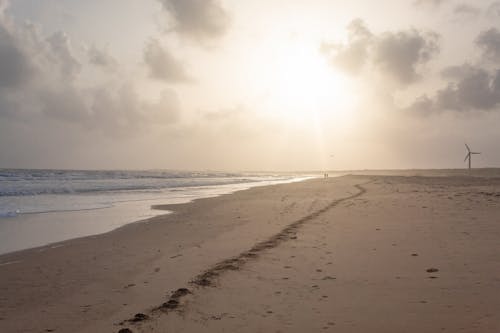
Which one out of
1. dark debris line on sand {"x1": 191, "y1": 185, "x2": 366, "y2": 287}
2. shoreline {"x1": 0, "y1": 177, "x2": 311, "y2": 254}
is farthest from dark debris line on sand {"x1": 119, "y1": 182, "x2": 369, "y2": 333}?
shoreline {"x1": 0, "y1": 177, "x2": 311, "y2": 254}

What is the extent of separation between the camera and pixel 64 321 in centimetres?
470

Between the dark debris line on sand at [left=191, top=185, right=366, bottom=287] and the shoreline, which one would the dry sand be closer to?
the dark debris line on sand at [left=191, top=185, right=366, bottom=287]

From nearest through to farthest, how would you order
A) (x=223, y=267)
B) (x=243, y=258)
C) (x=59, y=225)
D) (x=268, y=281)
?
(x=268, y=281), (x=223, y=267), (x=243, y=258), (x=59, y=225)

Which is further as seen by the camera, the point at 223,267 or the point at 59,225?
the point at 59,225

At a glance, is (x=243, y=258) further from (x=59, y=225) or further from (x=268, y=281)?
(x=59, y=225)

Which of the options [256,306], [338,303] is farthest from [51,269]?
[338,303]

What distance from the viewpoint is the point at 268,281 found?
5.96 m

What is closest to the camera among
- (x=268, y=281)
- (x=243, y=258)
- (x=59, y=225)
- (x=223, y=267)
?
(x=268, y=281)

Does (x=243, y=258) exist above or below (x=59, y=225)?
above

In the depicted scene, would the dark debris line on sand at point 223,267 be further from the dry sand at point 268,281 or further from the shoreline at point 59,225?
the shoreline at point 59,225

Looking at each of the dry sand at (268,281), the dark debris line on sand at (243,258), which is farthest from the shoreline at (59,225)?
the dark debris line on sand at (243,258)

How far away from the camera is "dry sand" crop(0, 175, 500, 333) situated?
447cm

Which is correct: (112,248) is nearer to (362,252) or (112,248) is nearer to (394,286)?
(362,252)

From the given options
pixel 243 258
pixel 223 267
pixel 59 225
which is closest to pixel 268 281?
pixel 223 267
